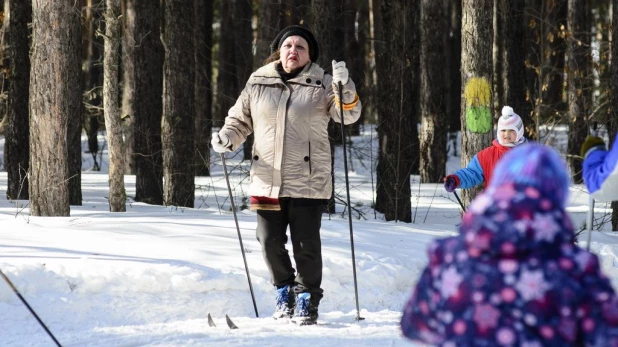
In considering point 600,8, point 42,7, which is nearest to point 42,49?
point 42,7

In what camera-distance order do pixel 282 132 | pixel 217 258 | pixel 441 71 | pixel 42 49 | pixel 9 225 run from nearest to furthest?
pixel 282 132 < pixel 217 258 < pixel 9 225 < pixel 42 49 < pixel 441 71

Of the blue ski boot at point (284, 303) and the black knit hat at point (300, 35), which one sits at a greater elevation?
the black knit hat at point (300, 35)

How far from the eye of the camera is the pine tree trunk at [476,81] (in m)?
10.3

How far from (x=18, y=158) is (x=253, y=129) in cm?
855

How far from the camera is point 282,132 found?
6520mm

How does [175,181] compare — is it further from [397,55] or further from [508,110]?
[508,110]

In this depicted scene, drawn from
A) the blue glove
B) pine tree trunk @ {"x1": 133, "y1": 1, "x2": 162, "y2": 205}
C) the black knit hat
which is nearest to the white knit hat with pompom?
the blue glove

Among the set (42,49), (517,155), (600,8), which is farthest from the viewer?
(600,8)

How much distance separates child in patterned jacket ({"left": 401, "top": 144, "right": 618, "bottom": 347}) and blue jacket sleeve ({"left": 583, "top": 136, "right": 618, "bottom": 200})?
1528 mm

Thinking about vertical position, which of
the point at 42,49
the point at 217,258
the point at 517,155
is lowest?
the point at 217,258

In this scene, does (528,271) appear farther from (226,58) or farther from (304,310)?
(226,58)

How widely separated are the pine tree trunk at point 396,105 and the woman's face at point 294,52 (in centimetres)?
666

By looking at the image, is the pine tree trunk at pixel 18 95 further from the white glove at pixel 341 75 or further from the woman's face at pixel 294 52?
the white glove at pixel 341 75

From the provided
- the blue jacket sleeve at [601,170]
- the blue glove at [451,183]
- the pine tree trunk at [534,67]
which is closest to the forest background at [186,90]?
the pine tree trunk at [534,67]
